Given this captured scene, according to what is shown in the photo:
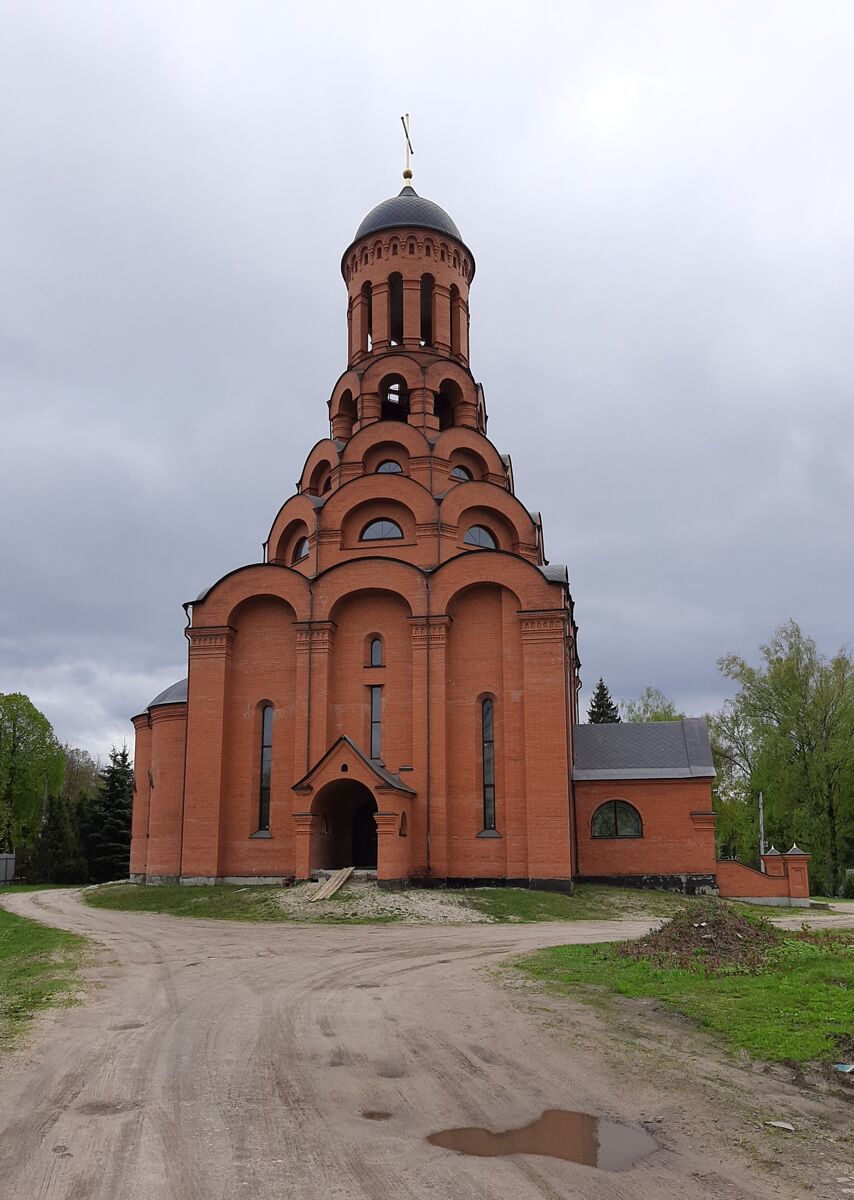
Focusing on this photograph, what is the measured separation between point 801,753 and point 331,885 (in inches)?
878

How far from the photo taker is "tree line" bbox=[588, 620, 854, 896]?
34062 millimetres

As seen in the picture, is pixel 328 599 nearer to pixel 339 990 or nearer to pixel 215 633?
pixel 215 633

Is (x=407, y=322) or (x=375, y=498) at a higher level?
(x=407, y=322)

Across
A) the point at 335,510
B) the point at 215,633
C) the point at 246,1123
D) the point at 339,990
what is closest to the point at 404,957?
the point at 339,990

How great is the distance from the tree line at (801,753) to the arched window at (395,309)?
1959cm

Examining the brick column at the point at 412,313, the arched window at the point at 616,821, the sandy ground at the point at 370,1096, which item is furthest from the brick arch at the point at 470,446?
the sandy ground at the point at 370,1096

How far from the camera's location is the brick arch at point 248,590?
25.5m

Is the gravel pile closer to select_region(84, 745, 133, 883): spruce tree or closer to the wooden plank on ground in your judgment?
the wooden plank on ground

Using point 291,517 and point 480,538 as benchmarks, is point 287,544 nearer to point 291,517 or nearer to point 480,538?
point 291,517

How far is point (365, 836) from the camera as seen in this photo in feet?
83.4

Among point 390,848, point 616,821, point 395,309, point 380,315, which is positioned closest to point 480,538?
point 380,315

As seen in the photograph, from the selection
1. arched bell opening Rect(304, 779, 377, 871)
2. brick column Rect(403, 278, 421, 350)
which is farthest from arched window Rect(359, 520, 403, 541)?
arched bell opening Rect(304, 779, 377, 871)

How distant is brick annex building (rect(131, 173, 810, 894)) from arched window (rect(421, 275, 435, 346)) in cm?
223

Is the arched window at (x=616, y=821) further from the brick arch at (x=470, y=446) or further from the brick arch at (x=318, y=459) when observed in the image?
the brick arch at (x=318, y=459)
